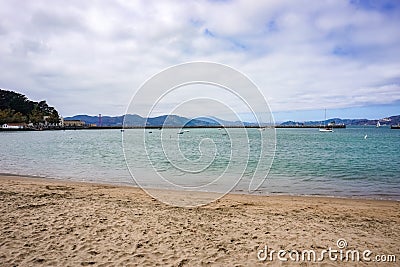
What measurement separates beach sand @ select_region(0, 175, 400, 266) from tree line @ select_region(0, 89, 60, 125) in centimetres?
12466

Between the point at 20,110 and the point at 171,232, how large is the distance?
138 m

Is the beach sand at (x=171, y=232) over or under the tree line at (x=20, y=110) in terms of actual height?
under

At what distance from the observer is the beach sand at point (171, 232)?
486 cm

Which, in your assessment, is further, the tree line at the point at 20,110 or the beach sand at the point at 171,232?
the tree line at the point at 20,110

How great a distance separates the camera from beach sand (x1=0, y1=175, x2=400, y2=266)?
A: 486 centimetres

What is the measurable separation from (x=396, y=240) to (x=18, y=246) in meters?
7.30

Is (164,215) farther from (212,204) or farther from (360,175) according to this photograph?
(360,175)

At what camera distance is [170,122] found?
695 centimetres

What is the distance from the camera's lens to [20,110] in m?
122

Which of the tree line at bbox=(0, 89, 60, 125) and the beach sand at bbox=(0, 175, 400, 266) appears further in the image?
the tree line at bbox=(0, 89, 60, 125)

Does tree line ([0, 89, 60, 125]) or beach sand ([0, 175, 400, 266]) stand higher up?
tree line ([0, 89, 60, 125])

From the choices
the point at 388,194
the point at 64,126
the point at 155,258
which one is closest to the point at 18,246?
the point at 155,258

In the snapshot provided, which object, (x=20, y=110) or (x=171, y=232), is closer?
(x=171, y=232)

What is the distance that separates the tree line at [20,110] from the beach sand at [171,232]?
409ft
